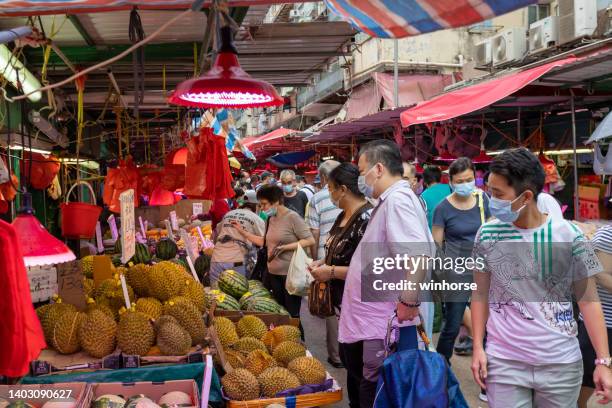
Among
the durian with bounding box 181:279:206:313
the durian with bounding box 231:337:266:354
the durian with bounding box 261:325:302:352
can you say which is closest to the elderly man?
the durian with bounding box 261:325:302:352

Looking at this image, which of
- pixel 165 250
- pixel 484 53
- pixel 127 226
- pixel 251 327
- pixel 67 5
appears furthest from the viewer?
pixel 484 53

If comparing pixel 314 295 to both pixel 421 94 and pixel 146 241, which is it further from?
pixel 421 94

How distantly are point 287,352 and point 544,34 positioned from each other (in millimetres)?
7685

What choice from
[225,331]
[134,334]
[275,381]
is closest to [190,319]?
[134,334]

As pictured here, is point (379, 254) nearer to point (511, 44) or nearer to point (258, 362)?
point (258, 362)

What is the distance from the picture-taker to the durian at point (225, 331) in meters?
4.82

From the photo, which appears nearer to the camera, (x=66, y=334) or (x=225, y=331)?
(x=66, y=334)

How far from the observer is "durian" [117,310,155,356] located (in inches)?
147

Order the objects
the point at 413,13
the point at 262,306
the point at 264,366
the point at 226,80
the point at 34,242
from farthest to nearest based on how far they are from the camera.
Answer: the point at 262,306 → the point at 264,366 → the point at 226,80 → the point at 34,242 → the point at 413,13

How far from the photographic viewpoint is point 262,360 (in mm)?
4336

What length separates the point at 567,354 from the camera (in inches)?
111

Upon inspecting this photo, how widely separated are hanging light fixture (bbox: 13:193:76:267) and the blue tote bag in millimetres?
1645

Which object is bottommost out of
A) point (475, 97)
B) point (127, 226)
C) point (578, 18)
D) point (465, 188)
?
point (127, 226)

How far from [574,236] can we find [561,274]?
20cm
